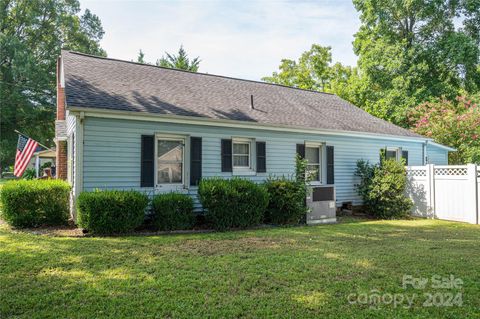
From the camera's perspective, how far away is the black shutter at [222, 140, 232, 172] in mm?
9484

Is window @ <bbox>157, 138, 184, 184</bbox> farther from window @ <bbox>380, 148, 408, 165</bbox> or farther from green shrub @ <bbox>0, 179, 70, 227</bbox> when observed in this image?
window @ <bbox>380, 148, 408, 165</bbox>

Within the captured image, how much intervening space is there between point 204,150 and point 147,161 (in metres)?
1.64

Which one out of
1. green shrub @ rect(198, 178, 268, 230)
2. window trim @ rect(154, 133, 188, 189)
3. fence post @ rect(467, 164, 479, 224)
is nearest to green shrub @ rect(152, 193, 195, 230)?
green shrub @ rect(198, 178, 268, 230)

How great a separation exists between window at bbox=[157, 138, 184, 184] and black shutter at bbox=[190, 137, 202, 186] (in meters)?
0.31

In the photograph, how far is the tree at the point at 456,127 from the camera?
642 inches

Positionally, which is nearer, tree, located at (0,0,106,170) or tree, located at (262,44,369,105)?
tree, located at (0,0,106,170)

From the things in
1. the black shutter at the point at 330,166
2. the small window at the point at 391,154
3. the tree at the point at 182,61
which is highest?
the tree at the point at 182,61

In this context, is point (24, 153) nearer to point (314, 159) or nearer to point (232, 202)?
point (232, 202)

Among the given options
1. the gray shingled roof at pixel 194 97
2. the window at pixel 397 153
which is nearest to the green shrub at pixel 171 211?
the gray shingled roof at pixel 194 97

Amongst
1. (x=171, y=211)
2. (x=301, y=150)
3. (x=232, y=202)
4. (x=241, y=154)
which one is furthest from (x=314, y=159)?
(x=171, y=211)

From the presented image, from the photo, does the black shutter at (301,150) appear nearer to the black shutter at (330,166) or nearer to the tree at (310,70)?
the black shutter at (330,166)

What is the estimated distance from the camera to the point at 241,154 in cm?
1009

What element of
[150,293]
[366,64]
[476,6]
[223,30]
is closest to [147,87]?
[223,30]

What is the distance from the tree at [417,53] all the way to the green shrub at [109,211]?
60.9ft
